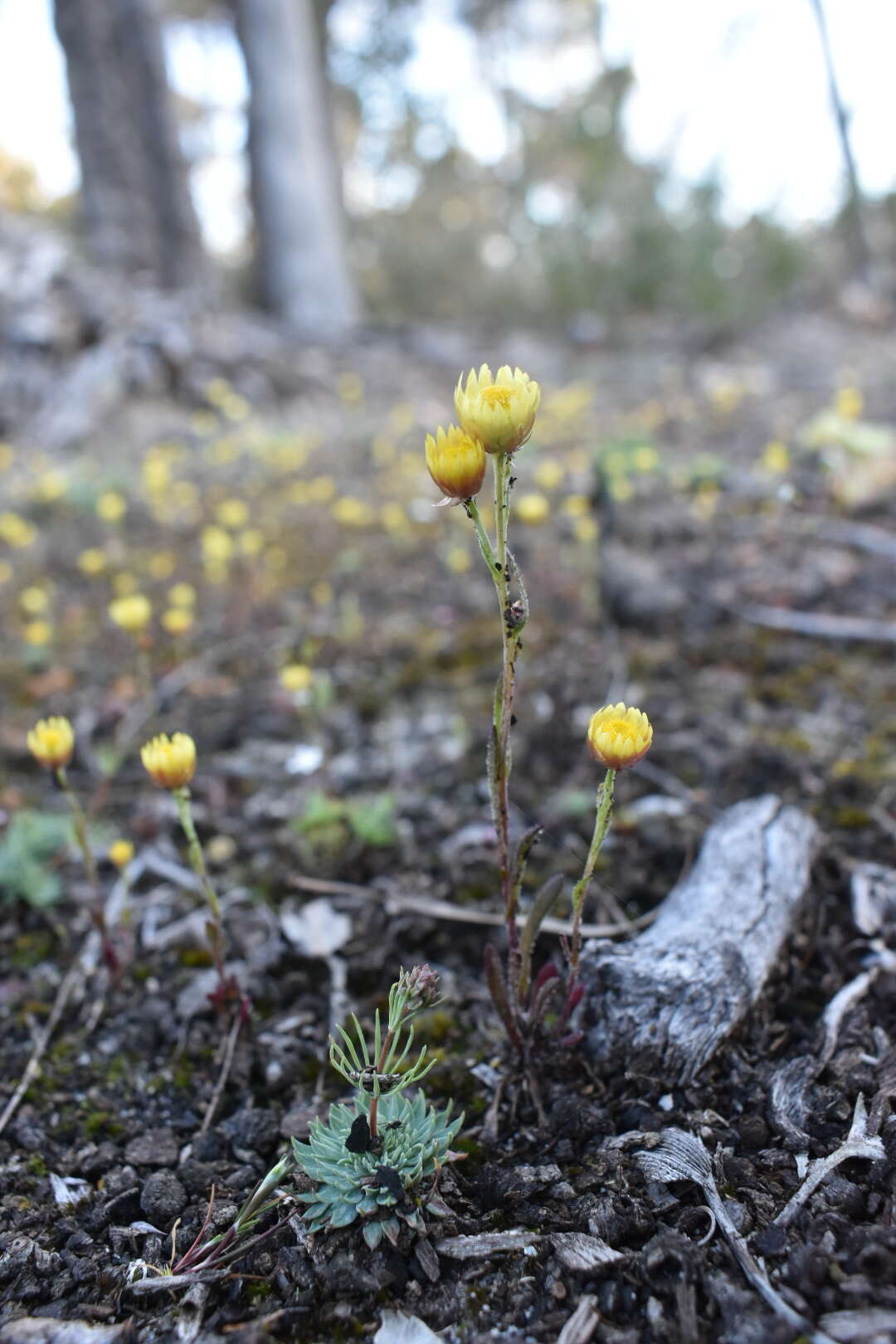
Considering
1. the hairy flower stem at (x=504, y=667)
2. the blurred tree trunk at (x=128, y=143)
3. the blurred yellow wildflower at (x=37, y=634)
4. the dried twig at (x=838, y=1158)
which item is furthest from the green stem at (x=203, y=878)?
the blurred tree trunk at (x=128, y=143)

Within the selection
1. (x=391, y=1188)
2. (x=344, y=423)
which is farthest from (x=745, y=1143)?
(x=344, y=423)

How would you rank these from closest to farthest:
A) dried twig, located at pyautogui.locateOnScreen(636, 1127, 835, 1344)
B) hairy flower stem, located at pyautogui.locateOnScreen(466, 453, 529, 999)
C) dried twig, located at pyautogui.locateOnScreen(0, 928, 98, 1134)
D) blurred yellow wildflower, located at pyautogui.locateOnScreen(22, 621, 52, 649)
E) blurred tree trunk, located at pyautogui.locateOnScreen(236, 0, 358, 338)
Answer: dried twig, located at pyautogui.locateOnScreen(636, 1127, 835, 1344) < hairy flower stem, located at pyautogui.locateOnScreen(466, 453, 529, 999) < dried twig, located at pyautogui.locateOnScreen(0, 928, 98, 1134) < blurred yellow wildflower, located at pyautogui.locateOnScreen(22, 621, 52, 649) < blurred tree trunk, located at pyautogui.locateOnScreen(236, 0, 358, 338)

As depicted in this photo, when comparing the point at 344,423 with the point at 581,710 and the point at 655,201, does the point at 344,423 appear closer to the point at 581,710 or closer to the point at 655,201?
the point at 581,710

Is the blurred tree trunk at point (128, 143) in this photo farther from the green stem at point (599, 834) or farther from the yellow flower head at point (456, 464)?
the green stem at point (599, 834)

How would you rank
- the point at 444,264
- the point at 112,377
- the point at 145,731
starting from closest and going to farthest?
the point at 145,731
the point at 112,377
the point at 444,264

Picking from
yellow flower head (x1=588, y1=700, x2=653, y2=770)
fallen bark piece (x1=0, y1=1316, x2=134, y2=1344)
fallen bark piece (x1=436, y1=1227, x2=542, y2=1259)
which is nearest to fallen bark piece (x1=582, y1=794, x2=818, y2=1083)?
fallen bark piece (x1=436, y1=1227, x2=542, y2=1259)

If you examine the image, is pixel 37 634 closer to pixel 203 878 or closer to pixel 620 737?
pixel 203 878

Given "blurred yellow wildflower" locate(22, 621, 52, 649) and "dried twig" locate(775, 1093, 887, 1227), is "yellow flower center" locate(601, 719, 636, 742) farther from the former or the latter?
"blurred yellow wildflower" locate(22, 621, 52, 649)
